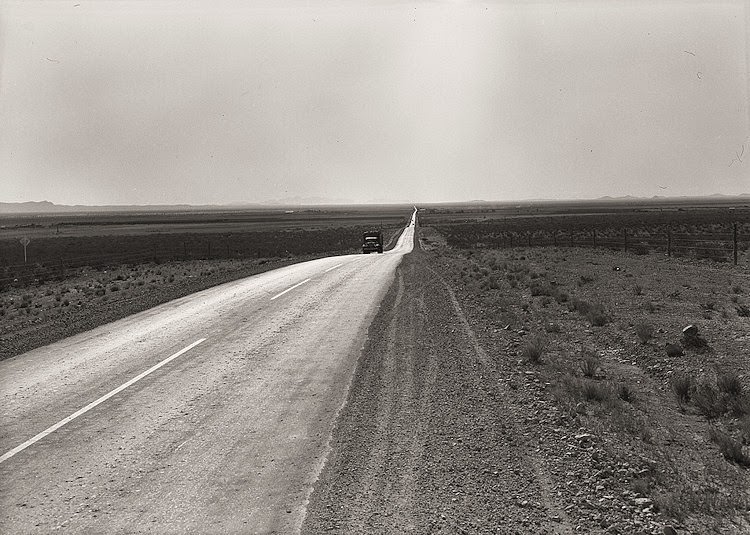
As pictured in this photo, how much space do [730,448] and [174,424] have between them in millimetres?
6359

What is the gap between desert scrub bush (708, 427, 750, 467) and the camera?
237 inches

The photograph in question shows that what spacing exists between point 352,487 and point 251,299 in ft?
41.8

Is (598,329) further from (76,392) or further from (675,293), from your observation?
(76,392)

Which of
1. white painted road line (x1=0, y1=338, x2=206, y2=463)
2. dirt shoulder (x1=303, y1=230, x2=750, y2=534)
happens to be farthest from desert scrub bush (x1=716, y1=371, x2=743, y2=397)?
white painted road line (x1=0, y1=338, x2=206, y2=463)

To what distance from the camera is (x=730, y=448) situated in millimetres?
6188

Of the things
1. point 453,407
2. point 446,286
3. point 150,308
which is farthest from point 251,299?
point 453,407

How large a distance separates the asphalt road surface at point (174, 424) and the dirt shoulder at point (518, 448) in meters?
0.49

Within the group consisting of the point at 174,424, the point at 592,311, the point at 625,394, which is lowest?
the point at 625,394

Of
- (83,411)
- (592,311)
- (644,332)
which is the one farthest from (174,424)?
(592,311)

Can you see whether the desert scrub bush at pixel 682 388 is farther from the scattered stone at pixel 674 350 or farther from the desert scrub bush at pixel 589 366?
the scattered stone at pixel 674 350

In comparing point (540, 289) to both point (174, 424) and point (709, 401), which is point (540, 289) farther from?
point (174, 424)

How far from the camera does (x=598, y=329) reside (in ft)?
42.4

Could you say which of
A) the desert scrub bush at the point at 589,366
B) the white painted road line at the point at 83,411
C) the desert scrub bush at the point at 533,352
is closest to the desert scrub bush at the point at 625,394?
the desert scrub bush at the point at 589,366

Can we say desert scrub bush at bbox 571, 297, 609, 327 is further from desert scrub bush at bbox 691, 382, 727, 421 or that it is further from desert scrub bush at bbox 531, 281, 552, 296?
desert scrub bush at bbox 691, 382, 727, 421
